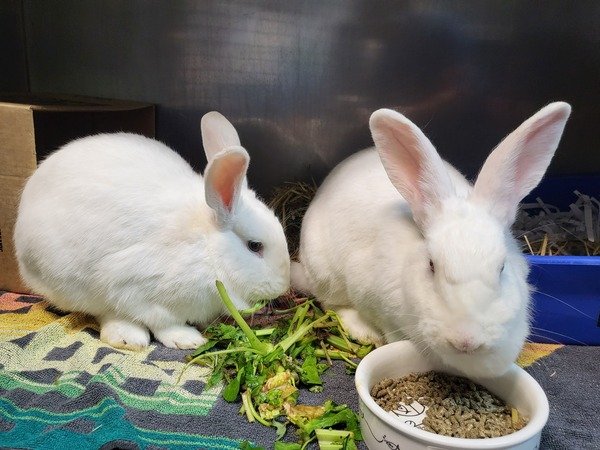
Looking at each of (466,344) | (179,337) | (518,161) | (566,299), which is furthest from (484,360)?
(179,337)

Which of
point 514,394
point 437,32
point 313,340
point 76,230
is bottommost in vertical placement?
point 313,340

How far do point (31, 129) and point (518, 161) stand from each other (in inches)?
64.3

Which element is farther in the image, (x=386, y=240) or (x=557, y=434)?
(x=386, y=240)

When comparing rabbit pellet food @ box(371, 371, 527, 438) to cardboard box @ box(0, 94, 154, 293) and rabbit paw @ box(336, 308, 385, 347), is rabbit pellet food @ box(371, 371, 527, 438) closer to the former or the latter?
rabbit paw @ box(336, 308, 385, 347)

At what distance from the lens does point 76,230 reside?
1.83 m

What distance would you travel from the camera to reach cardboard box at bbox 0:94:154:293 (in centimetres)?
204

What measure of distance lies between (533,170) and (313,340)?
2.83ft

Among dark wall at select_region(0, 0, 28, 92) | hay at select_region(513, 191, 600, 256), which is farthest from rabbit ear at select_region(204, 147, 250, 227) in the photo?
dark wall at select_region(0, 0, 28, 92)

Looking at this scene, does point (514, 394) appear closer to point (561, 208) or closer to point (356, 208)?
point (356, 208)

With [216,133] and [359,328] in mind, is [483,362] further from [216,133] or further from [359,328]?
[216,133]

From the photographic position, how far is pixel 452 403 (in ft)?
4.93

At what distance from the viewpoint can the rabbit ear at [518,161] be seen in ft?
4.95

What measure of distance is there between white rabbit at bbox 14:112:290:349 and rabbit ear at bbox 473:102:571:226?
72 cm

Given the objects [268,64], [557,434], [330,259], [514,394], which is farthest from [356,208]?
[268,64]
